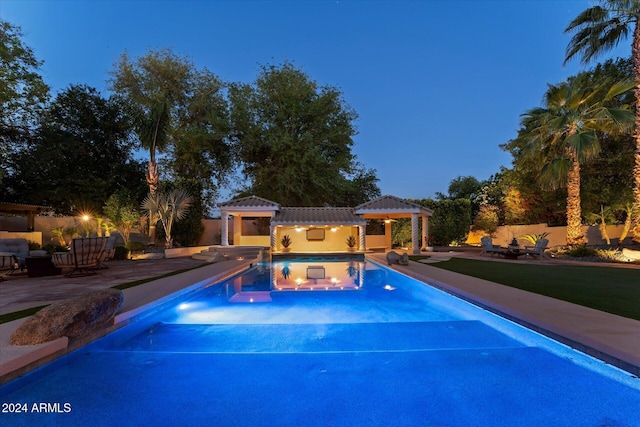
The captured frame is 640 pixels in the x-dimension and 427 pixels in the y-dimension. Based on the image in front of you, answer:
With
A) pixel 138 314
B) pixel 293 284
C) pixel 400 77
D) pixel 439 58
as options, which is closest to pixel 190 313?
pixel 138 314

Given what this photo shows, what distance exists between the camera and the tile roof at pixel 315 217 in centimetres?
2023

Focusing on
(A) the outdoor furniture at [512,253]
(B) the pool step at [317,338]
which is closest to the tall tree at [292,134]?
(A) the outdoor furniture at [512,253]

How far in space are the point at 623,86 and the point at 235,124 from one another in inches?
869

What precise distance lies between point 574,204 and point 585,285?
959 centimetres

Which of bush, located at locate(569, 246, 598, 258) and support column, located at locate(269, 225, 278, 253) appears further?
support column, located at locate(269, 225, 278, 253)

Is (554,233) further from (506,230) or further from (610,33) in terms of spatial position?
(610,33)

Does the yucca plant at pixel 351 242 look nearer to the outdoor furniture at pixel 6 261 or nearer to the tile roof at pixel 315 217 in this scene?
the tile roof at pixel 315 217

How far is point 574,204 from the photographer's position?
1529cm

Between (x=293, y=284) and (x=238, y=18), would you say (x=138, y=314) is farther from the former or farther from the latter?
(x=238, y=18)

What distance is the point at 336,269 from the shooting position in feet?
47.5

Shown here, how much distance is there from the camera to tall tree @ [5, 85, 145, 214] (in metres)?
20.2

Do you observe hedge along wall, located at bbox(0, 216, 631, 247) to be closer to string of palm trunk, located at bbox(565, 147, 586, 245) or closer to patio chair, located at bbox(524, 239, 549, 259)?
string of palm trunk, located at bbox(565, 147, 586, 245)

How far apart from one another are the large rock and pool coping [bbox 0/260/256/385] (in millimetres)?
96

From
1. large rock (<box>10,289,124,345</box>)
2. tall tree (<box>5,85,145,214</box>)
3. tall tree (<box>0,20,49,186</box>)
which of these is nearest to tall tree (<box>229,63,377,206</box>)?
tall tree (<box>5,85,145,214</box>)
